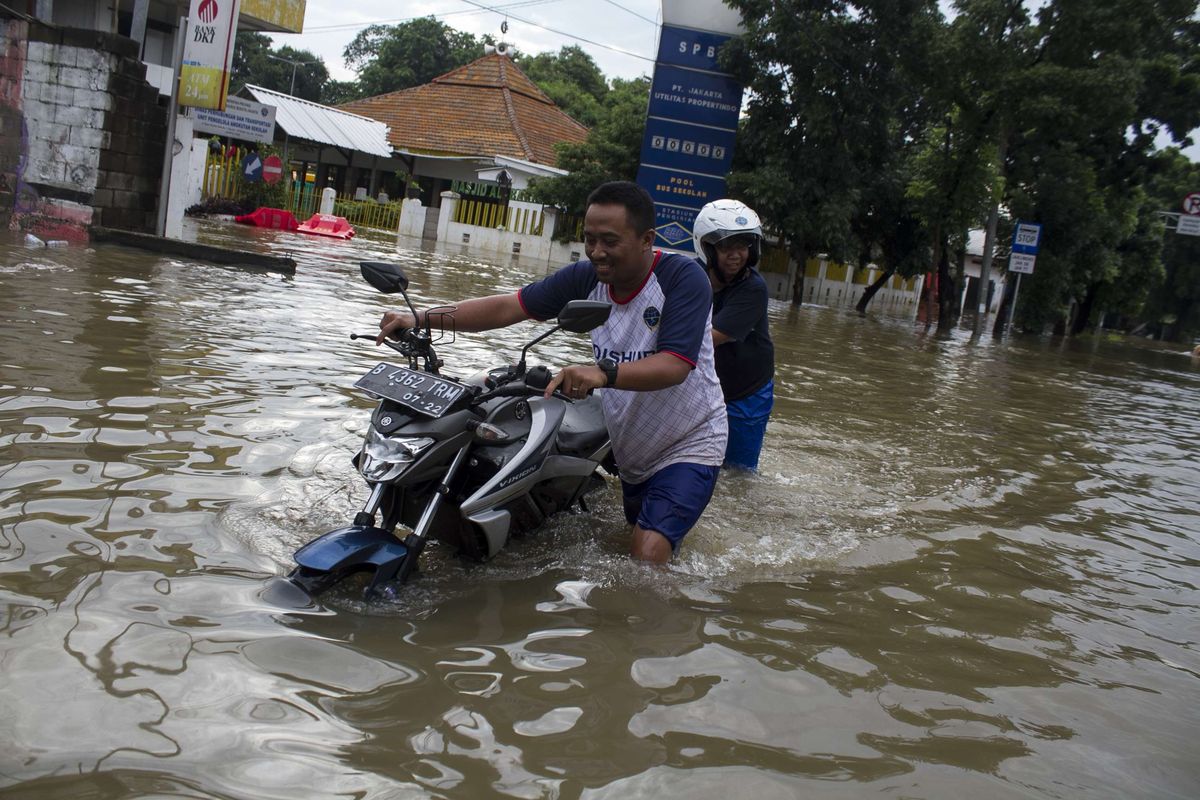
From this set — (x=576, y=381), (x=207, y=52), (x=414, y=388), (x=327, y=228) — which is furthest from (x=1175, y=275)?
(x=414, y=388)

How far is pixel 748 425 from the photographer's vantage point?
19.3ft

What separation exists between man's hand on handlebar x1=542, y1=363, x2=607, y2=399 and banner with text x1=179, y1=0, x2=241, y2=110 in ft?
39.5

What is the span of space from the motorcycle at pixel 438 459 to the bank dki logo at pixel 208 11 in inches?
455

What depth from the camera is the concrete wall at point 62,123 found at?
12727 mm

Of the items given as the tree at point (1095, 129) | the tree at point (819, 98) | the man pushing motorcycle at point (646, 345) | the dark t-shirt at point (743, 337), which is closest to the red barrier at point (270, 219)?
the tree at point (819, 98)

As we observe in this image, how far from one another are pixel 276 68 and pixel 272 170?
4699cm

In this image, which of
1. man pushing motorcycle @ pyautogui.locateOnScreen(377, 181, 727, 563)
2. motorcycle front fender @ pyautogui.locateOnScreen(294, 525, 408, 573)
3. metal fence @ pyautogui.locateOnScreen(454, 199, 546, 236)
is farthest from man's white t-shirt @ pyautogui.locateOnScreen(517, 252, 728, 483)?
metal fence @ pyautogui.locateOnScreen(454, 199, 546, 236)

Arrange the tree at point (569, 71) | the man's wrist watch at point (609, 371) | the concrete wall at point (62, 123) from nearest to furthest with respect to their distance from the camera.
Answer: the man's wrist watch at point (609, 371) < the concrete wall at point (62, 123) < the tree at point (569, 71)

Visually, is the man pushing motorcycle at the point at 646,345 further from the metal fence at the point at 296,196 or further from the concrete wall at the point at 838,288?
the concrete wall at the point at 838,288

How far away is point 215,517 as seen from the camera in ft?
12.8

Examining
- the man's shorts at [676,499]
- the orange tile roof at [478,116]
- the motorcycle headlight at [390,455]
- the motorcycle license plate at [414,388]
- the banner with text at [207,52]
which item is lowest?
the man's shorts at [676,499]

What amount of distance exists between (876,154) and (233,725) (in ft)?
87.5

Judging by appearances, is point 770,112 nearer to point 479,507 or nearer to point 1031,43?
point 1031,43

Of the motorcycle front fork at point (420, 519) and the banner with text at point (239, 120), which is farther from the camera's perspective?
the banner with text at point (239, 120)
